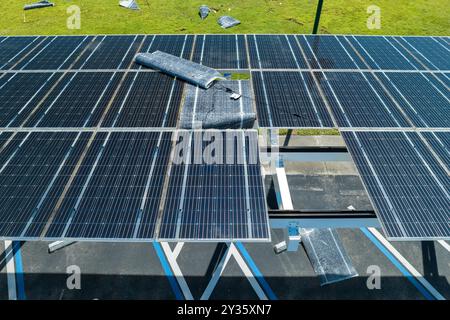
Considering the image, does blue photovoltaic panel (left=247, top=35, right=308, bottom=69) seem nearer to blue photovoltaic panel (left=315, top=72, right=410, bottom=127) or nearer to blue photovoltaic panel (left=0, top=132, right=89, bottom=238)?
blue photovoltaic panel (left=315, top=72, right=410, bottom=127)

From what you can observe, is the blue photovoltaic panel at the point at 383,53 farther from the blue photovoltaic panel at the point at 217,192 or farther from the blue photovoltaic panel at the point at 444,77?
the blue photovoltaic panel at the point at 217,192

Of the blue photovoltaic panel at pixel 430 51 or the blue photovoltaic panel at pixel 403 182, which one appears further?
the blue photovoltaic panel at pixel 430 51

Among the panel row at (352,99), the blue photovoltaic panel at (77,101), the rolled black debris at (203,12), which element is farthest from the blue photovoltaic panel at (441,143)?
the rolled black debris at (203,12)

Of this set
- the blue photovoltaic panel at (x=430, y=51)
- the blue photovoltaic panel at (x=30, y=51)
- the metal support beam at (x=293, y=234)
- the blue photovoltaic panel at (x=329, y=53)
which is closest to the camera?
the metal support beam at (x=293, y=234)

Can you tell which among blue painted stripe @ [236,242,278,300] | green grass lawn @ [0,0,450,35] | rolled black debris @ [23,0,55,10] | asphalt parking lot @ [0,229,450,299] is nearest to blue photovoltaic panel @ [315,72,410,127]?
asphalt parking lot @ [0,229,450,299]

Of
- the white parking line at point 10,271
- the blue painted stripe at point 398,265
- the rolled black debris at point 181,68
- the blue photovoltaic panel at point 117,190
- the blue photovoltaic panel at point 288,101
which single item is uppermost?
the rolled black debris at point 181,68

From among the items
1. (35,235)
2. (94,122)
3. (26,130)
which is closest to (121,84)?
(94,122)
